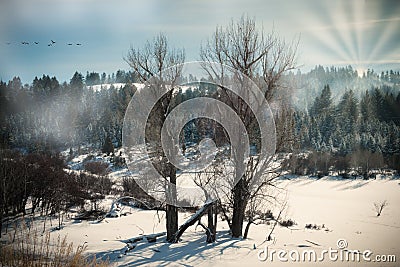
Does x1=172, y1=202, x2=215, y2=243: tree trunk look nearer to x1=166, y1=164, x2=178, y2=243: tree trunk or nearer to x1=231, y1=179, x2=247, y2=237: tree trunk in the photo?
x1=166, y1=164, x2=178, y2=243: tree trunk

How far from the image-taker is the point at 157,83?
10570mm

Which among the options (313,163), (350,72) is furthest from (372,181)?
(350,72)

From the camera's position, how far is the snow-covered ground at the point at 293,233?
820 cm

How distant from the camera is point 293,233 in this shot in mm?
14039

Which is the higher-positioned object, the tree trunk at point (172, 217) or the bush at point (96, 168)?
the tree trunk at point (172, 217)

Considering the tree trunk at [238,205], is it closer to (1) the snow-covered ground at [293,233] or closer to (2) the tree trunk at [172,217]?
(1) the snow-covered ground at [293,233]

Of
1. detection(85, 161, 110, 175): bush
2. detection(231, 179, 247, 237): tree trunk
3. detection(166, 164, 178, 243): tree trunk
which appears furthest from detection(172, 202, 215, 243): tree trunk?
detection(85, 161, 110, 175): bush

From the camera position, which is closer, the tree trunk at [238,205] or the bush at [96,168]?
the tree trunk at [238,205]

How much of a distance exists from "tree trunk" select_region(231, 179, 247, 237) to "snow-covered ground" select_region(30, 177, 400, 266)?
516 mm

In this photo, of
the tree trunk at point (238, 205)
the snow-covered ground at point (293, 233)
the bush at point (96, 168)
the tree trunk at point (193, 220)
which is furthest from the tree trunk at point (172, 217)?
the bush at point (96, 168)

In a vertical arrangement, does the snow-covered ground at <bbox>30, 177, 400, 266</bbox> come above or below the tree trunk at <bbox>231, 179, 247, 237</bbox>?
below

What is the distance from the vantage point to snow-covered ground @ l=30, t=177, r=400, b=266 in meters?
8.20

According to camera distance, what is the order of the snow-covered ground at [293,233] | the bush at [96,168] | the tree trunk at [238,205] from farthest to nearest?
the bush at [96,168], the tree trunk at [238,205], the snow-covered ground at [293,233]

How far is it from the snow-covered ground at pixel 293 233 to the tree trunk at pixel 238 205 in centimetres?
52
